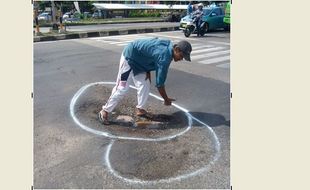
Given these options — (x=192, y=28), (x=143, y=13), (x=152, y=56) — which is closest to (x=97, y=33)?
(x=192, y=28)

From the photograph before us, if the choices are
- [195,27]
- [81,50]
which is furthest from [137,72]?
[195,27]

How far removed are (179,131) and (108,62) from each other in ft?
16.2

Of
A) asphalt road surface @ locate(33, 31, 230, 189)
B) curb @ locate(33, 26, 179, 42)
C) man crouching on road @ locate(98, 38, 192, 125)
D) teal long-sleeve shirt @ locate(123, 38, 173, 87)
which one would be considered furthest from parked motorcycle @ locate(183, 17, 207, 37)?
teal long-sleeve shirt @ locate(123, 38, 173, 87)

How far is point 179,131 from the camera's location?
4.67m

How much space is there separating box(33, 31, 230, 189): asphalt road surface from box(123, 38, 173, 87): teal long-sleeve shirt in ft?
2.61

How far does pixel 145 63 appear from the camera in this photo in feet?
15.7

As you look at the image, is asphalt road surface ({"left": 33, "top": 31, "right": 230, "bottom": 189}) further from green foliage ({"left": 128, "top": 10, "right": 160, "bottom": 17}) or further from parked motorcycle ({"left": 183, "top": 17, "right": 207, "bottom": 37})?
green foliage ({"left": 128, "top": 10, "right": 160, "bottom": 17})

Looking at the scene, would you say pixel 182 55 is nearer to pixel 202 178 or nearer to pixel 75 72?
pixel 202 178

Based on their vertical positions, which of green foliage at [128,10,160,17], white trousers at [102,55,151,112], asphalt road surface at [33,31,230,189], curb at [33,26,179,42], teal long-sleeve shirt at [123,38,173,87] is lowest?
asphalt road surface at [33,31,230,189]

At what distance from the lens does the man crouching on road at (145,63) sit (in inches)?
178

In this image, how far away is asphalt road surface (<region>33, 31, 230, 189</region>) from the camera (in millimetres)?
3570

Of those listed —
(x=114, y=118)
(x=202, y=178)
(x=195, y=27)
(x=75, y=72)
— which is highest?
(x=195, y=27)

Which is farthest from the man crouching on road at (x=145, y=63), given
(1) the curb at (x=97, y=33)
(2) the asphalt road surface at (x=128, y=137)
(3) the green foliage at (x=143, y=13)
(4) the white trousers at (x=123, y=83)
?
(3) the green foliage at (x=143, y=13)

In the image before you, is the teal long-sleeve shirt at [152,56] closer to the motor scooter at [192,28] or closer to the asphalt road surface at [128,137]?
the asphalt road surface at [128,137]
